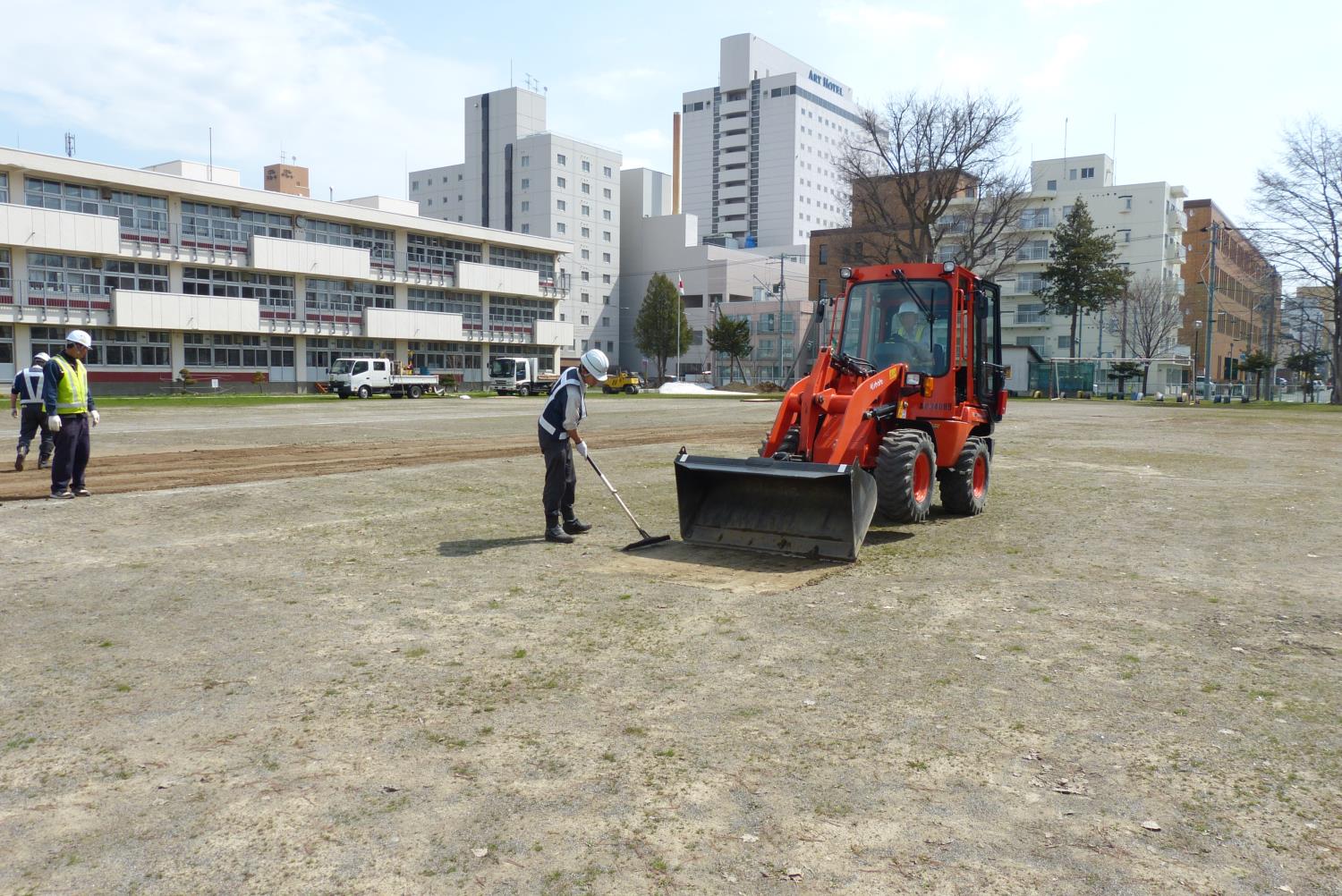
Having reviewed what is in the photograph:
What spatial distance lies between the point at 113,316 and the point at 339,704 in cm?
5865

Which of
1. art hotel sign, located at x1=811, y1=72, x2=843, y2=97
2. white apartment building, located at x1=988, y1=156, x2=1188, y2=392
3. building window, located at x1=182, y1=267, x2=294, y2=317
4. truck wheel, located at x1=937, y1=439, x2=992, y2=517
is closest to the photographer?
truck wheel, located at x1=937, y1=439, x2=992, y2=517

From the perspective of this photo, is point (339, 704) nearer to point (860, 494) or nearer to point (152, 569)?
point (152, 569)

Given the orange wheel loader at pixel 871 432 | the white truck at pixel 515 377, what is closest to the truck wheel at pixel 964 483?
the orange wheel loader at pixel 871 432

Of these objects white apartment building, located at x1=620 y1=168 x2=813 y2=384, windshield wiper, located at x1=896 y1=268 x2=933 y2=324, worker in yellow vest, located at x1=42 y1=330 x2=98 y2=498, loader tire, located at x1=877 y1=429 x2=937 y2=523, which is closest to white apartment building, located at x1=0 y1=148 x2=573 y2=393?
white apartment building, located at x1=620 y1=168 x2=813 y2=384

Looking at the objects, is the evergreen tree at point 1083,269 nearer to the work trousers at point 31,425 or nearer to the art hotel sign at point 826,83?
the work trousers at point 31,425

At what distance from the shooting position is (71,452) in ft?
39.2

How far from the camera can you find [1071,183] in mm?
92750

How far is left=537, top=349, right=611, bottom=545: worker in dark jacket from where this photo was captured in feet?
30.5

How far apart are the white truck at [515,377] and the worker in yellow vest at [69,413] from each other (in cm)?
5036

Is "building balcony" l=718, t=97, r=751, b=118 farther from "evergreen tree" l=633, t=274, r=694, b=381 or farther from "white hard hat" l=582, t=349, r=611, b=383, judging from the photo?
"white hard hat" l=582, t=349, r=611, b=383

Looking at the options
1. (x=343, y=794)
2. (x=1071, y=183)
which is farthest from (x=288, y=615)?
(x=1071, y=183)

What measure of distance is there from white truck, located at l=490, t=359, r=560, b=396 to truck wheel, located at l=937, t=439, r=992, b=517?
52.4 m

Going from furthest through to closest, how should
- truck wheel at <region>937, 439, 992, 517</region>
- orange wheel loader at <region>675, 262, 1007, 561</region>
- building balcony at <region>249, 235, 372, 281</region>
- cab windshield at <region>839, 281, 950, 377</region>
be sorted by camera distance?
building balcony at <region>249, 235, 372, 281</region> → truck wheel at <region>937, 439, 992, 517</region> → cab windshield at <region>839, 281, 950, 377</region> → orange wheel loader at <region>675, 262, 1007, 561</region>

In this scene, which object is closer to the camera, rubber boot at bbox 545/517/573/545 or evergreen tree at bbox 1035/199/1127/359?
rubber boot at bbox 545/517/573/545
